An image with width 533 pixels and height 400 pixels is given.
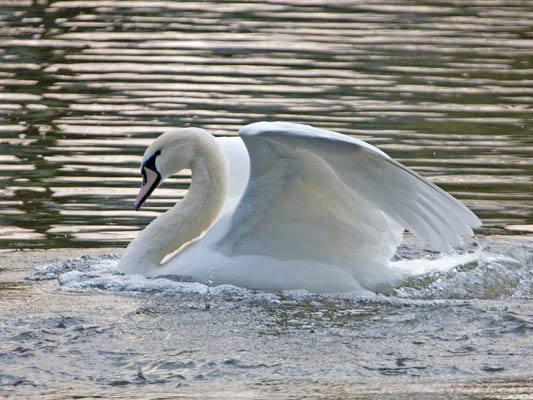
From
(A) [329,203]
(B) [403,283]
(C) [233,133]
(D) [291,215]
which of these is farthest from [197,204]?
(C) [233,133]

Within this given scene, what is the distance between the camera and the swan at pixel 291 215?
7496 millimetres

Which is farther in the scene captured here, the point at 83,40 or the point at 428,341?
the point at 83,40

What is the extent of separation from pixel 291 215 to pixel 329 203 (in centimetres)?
22

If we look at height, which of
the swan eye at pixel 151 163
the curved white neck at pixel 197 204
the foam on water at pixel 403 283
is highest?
the swan eye at pixel 151 163

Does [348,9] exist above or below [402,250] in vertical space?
above

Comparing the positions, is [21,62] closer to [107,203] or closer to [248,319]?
[107,203]

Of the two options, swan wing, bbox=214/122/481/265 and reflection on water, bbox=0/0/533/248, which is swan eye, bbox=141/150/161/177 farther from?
reflection on water, bbox=0/0/533/248

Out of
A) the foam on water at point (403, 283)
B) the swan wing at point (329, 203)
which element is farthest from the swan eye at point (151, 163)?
the swan wing at point (329, 203)

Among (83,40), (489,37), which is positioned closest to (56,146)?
(83,40)

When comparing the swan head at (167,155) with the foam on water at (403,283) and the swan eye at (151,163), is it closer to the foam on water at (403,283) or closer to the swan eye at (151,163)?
the swan eye at (151,163)

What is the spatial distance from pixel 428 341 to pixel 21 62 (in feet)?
33.5

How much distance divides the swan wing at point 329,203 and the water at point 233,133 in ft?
1.09

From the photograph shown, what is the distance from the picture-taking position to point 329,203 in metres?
8.04

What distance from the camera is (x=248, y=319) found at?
24.3ft
